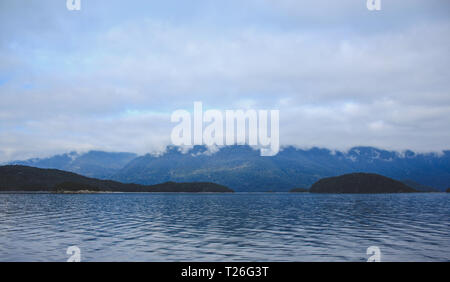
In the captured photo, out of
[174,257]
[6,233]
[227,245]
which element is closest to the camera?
[174,257]

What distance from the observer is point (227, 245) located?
44406 mm

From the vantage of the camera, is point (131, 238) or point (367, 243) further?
point (131, 238)

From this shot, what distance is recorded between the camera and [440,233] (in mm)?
56938
